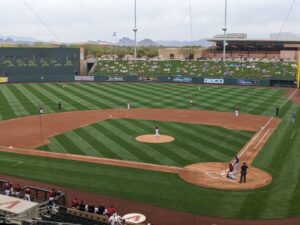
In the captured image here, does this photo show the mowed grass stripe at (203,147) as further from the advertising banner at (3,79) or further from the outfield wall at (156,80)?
the advertising banner at (3,79)

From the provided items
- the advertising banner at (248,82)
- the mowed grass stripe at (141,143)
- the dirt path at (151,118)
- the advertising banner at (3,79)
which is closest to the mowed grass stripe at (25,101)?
the dirt path at (151,118)

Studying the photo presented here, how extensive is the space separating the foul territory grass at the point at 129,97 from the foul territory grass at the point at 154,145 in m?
12.0

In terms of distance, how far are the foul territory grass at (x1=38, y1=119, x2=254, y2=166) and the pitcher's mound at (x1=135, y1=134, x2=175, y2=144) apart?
1.95 feet

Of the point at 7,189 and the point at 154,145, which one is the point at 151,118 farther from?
the point at 7,189

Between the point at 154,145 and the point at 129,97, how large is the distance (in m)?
28.2

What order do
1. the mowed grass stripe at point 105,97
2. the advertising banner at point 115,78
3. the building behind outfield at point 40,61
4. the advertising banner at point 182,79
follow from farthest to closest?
1. the advertising banner at point 115,78
2. the advertising banner at point 182,79
3. the building behind outfield at point 40,61
4. the mowed grass stripe at point 105,97

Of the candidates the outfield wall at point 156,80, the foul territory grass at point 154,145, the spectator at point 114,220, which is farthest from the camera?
the outfield wall at point 156,80

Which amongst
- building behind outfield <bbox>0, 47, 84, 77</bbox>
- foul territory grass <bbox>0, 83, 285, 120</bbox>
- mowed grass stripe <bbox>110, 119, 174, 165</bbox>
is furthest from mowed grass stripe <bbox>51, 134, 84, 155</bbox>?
building behind outfield <bbox>0, 47, 84, 77</bbox>

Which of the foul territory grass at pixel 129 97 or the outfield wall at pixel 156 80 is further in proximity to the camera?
the outfield wall at pixel 156 80

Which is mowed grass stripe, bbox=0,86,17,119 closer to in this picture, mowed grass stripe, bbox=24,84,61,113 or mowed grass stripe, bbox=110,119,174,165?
mowed grass stripe, bbox=24,84,61,113

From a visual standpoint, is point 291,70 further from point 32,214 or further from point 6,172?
point 32,214

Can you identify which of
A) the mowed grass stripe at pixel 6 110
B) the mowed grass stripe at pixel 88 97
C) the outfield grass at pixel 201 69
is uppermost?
the outfield grass at pixel 201 69

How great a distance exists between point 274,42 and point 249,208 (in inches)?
4418

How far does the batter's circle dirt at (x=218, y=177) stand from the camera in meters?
22.5
